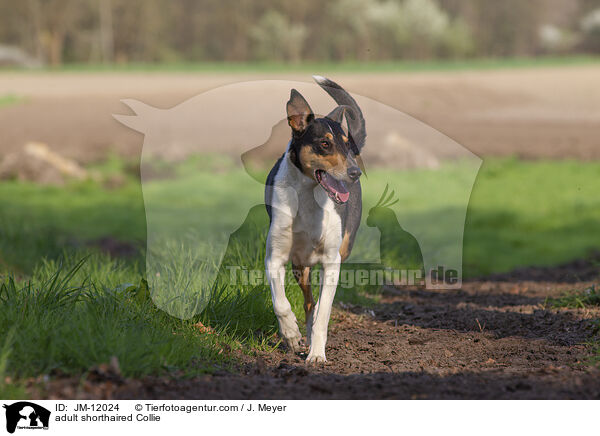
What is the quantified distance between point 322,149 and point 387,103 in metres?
18.3

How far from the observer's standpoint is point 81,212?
45.1ft

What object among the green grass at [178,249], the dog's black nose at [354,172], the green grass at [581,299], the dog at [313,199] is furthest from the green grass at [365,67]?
the dog's black nose at [354,172]

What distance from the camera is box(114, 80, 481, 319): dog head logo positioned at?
5.32m

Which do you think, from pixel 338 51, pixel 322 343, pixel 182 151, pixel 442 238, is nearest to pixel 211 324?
pixel 322 343

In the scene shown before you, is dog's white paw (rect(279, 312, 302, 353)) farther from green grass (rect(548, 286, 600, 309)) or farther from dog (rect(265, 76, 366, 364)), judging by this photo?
green grass (rect(548, 286, 600, 309))

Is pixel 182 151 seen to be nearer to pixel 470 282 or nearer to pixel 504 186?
pixel 504 186

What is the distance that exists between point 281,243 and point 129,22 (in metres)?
47.1

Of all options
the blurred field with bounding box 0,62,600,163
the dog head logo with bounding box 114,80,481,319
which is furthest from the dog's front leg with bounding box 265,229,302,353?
the blurred field with bounding box 0,62,600,163

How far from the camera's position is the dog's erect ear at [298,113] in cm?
461

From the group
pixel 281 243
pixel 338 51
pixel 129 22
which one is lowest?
pixel 281 243

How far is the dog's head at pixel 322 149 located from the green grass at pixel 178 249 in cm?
121

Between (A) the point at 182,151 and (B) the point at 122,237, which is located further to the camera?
(A) the point at 182,151
